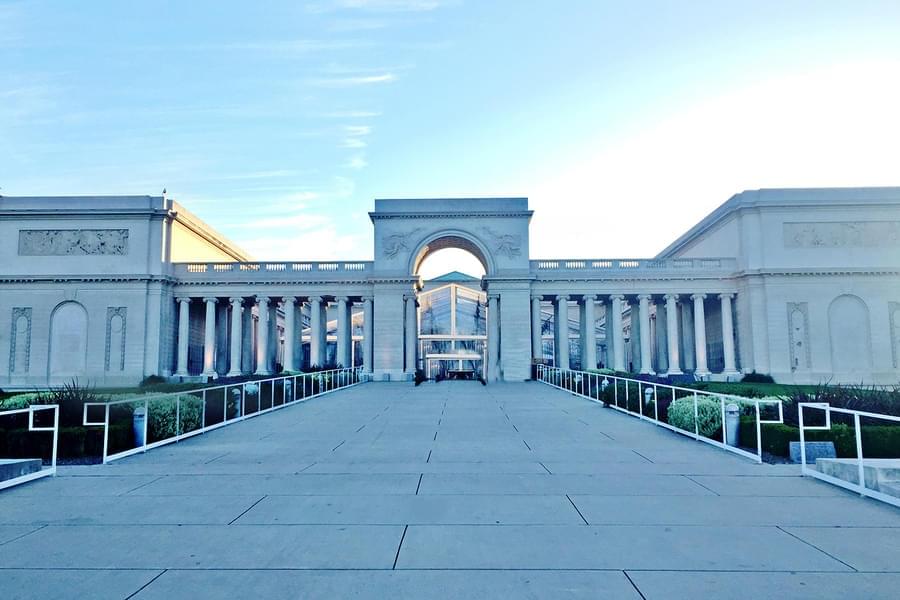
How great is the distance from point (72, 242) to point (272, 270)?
1564 cm

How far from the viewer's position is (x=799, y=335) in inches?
1864

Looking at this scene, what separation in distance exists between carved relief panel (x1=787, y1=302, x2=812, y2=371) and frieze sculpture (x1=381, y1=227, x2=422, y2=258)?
30.2 m

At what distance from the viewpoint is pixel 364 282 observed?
5156cm

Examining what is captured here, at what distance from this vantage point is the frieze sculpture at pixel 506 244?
50.0m

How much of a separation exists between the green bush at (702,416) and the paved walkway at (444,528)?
77.4 inches

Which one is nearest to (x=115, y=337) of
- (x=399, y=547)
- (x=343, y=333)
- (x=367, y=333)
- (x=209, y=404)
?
(x=343, y=333)

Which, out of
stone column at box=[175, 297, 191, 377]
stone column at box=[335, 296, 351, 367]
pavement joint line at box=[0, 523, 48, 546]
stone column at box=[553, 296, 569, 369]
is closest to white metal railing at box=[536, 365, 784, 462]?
stone column at box=[553, 296, 569, 369]

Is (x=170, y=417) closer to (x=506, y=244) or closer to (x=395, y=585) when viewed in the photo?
(x=395, y=585)

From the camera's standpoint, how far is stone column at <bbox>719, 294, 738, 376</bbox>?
49.4 metres

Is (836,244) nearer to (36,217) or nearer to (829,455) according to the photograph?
(829,455)

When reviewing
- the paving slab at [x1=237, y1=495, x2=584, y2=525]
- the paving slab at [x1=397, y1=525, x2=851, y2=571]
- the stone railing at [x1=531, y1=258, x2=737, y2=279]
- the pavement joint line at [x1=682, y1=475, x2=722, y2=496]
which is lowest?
the pavement joint line at [x1=682, y1=475, x2=722, y2=496]

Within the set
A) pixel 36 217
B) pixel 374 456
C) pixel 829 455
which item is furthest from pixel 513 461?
pixel 36 217

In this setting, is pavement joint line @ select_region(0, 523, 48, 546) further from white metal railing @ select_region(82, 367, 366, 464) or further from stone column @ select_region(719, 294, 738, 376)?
stone column @ select_region(719, 294, 738, 376)

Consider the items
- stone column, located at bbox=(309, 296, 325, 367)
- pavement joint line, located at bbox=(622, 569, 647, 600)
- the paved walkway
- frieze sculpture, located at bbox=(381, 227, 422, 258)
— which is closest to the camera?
pavement joint line, located at bbox=(622, 569, 647, 600)
